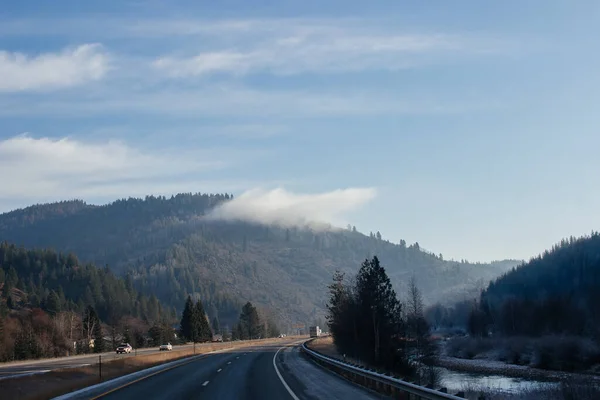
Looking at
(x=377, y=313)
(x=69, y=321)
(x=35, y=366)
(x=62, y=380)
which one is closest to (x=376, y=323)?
(x=377, y=313)

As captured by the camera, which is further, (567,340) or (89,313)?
(89,313)

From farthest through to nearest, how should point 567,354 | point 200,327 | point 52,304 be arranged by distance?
point 200,327 → point 52,304 → point 567,354

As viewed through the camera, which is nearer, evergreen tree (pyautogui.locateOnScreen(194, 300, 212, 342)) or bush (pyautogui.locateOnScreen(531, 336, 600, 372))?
bush (pyautogui.locateOnScreen(531, 336, 600, 372))

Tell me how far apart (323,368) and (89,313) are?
285 ft

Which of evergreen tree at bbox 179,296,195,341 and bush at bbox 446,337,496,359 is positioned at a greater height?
evergreen tree at bbox 179,296,195,341

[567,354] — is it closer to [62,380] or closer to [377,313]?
[377,313]

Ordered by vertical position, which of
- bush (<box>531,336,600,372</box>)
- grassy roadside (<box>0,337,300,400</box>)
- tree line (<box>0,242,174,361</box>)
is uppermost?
tree line (<box>0,242,174,361</box>)

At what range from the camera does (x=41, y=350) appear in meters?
83.1

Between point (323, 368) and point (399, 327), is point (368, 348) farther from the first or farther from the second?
point (323, 368)

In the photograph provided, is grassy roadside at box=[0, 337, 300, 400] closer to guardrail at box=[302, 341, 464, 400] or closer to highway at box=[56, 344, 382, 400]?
highway at box=[56, 344, 382, 400]

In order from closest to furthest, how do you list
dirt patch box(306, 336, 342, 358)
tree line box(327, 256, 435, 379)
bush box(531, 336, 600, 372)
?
1. dirt patch box(306, 336, 342, 358)
2. tree line box(327, 256, 435, 379)
3. bush box(531, 336, 600, 372)

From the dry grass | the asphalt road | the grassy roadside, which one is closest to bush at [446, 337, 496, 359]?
the dry grass

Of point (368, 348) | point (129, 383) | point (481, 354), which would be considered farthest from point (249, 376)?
point (481, 354)

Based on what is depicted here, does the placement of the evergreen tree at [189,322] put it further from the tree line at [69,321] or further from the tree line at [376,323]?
the tree line at [376,323]
